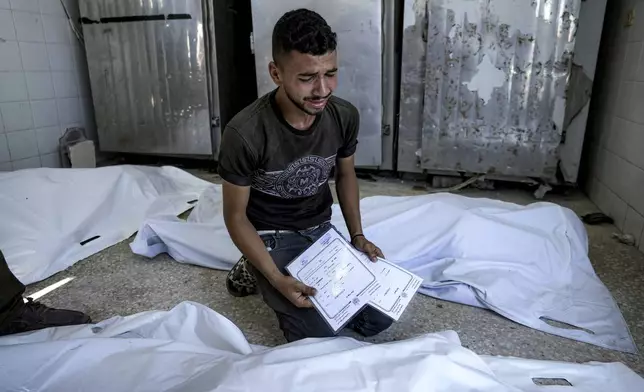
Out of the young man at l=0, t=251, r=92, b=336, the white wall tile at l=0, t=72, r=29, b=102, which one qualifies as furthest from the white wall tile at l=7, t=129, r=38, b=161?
the young man at l=0, t=251, r=92, b=336

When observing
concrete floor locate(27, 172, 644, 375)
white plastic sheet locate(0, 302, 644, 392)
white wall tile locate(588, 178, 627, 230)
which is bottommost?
concrete floor locate(27, 172, 644, 375)

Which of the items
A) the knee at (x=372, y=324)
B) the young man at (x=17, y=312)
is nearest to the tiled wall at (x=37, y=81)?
the young man at (x=17, y=312)

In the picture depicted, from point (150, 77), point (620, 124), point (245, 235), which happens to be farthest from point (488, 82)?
point (150, 77)

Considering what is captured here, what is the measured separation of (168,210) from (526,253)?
1609 millimetres

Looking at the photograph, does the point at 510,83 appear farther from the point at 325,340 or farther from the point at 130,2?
the point at 130,2

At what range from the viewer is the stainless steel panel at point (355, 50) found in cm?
243

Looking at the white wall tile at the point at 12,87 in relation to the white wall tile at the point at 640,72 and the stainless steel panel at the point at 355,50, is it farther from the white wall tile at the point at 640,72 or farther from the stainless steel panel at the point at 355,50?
the white wall tile at the point at 640,72

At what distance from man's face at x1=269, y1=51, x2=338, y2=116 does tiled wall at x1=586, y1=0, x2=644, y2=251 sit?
1554mm

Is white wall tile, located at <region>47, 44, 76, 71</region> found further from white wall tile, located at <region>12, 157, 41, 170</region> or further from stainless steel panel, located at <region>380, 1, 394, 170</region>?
stainless steel panel, located at <region>380, 1, 394, 170</region>

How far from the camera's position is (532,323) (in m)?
1.29

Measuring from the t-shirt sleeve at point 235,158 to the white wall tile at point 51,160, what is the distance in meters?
2.17

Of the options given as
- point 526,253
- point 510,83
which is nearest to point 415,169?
point 510,83

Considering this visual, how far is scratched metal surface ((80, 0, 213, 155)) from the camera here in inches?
105

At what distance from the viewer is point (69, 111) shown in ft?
9.45
